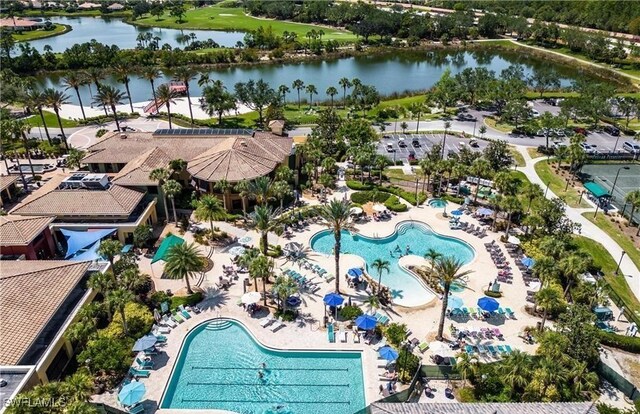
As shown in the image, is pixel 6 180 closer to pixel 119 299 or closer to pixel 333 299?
pixel 119 299

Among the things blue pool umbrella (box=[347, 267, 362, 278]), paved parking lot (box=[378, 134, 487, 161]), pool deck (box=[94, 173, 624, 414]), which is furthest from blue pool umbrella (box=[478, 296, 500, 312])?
paved parking lot (box=[378, 134, 487, 161])

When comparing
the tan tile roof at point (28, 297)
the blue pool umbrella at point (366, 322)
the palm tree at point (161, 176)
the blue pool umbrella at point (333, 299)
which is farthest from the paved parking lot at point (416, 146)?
the tan tile roof at point (28, 297)

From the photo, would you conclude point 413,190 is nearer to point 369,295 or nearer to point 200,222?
point 369,295

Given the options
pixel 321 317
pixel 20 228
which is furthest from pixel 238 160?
pixel 321 317

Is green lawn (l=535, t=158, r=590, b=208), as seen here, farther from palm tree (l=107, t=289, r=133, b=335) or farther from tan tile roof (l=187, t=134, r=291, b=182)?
palm tree (l=107, t=289, r=133, b=335)

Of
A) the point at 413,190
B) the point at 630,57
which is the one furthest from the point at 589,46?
the point at 413,190

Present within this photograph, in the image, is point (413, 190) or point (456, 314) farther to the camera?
point (413, 190)
